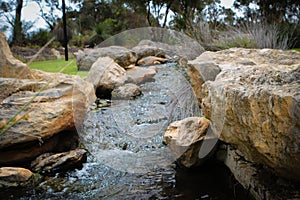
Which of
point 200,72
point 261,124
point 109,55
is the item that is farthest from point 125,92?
point 261,124

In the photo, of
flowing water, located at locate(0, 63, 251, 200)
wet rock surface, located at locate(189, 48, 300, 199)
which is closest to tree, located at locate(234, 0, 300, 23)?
flowing water, located at locate(0, 63, 251, 200)

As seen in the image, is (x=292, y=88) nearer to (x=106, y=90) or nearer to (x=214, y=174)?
(x=214, y=174)

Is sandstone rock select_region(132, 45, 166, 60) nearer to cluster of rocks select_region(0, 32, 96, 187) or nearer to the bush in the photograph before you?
cluster of rocks select_region(0, 32, 96, 187)

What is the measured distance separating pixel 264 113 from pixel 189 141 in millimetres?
1007

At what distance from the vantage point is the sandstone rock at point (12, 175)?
201 cm

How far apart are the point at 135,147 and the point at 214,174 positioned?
90 centimetres

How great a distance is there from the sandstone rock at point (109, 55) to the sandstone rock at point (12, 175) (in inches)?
155

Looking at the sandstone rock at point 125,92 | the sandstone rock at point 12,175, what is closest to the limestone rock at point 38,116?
the sandstone rock at point 12,175

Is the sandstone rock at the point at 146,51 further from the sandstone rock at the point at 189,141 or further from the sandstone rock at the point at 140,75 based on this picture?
the sandstone rock at the point at 189,141

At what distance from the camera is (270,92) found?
1.12 m

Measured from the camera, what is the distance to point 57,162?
7.46 feet

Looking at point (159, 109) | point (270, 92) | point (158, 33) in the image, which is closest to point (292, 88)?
point (270, 92)

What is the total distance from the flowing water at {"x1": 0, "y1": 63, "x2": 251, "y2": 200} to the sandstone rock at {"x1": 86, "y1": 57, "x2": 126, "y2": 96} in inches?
35.2

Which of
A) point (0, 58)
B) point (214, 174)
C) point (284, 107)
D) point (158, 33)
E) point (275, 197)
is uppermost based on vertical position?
point (158, 33)
